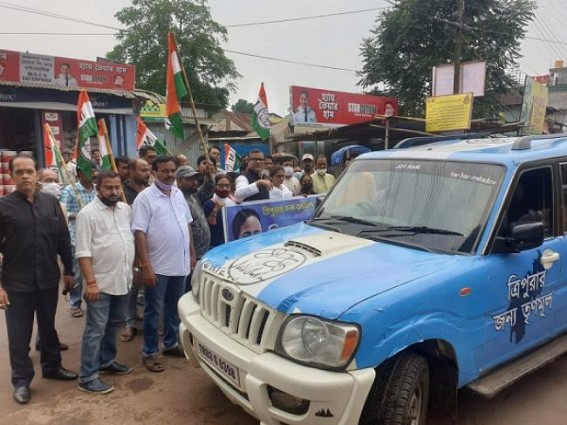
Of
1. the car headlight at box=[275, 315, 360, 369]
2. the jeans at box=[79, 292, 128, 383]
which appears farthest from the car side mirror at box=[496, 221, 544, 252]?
the jeans at box=[79, 292, 128, 383]

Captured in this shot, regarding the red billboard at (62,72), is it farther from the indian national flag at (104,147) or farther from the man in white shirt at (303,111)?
the indian national flag at (104,147)

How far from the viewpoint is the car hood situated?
2.48 m

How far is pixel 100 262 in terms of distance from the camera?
3.58 m

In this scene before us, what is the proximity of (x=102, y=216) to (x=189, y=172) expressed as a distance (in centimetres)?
117

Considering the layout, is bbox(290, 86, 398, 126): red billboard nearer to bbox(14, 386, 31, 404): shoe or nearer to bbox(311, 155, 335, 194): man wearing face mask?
bbox(311, 155, 335, 194): man wearing face mask

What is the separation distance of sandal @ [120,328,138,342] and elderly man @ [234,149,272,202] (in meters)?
1.85

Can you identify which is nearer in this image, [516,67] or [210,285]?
[210,285]

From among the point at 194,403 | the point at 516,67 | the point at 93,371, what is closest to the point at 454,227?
the point at 194,403

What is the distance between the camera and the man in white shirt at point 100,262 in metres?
3.51

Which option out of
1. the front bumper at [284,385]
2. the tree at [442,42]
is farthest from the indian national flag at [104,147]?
the tree at [442,42]

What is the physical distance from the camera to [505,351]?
3152 mm

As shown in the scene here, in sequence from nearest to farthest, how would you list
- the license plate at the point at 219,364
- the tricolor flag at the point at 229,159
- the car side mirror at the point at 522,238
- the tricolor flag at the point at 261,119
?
the license plate at the point at 219,364
the car side mirror at the point at 522,238
the tricolor flag at the point at 261,119
the tricolor flag at the point at 229,159

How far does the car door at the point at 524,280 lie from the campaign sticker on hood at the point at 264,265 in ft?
4.08

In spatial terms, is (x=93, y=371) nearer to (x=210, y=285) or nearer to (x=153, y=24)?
(x=210, y=285)
